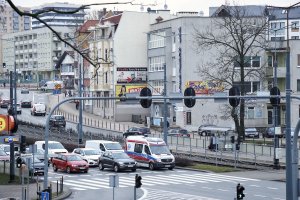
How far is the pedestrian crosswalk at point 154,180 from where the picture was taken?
4469 cm

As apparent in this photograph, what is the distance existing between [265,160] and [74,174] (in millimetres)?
13598

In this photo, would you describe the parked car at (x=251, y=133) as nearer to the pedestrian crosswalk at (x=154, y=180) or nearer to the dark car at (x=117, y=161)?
the dark car at (x=117, y=161)

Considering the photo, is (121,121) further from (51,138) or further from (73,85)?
(73,85)

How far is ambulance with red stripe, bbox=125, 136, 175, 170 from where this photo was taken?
53.1m

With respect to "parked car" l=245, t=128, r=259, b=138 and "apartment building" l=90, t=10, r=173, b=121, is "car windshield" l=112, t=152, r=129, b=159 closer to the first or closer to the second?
"parked car" l=245, t=128, r=259, b=138

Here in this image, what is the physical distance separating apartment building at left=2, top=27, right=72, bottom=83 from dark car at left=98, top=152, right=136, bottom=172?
348ft

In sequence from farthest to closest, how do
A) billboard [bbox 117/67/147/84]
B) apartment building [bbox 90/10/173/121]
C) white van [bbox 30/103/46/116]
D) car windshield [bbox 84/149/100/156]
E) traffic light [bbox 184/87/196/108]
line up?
white van [bbox 30/103/46/116], billboard [bbox 117/67/147/84], apartment building [bbox 90/10/173/121], car windshield [bbox 84/149/100/156], traffic light [bbox 184/87/196/108]

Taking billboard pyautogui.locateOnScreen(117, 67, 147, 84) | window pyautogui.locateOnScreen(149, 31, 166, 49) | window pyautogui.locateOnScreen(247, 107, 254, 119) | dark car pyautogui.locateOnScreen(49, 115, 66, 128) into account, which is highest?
window pyautogui.locateOnScreen(149, 31, 166, 49)

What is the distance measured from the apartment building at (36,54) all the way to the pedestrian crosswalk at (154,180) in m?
110

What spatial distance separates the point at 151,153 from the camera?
5341 cm

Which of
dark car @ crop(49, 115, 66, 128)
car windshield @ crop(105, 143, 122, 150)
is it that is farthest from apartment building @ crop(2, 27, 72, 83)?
car windshield @ crop(105, 143, 122, 150)

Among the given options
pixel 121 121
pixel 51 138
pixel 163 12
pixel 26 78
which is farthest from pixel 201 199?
pixel 26 78

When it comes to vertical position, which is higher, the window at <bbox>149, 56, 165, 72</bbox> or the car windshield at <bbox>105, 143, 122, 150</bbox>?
the window at <bbox>149, 56, 165, 72</bbox>

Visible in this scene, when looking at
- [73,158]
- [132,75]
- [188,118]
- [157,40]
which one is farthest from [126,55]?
[73,158]
